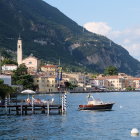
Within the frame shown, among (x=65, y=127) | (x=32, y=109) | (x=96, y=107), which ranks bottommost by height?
(x=65, y=127)

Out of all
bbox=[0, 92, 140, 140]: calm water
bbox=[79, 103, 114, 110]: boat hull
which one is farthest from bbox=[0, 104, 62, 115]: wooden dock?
bbox=[79, 103, 114, 110]: boat hull

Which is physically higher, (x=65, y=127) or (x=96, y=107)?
(x=96, y=107)

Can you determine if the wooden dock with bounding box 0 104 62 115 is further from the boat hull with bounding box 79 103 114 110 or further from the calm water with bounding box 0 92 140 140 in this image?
the boat hull with bounding box 79 103 114 110

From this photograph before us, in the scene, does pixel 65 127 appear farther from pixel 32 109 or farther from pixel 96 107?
pixel 96 107

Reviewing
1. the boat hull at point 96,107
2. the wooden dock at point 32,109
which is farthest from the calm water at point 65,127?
the boat hull at point 96,107

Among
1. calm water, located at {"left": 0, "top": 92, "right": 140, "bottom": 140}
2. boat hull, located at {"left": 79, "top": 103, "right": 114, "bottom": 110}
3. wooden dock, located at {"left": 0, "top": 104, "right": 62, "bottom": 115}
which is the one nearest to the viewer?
Result: calm water, located at {"left": 0, "top": 92, "right": 140, "bottom": 140}

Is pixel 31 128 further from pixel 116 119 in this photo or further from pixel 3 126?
pixel 116 119

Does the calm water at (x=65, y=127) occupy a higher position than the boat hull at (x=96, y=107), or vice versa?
the boat hull at (x=96, y=107)

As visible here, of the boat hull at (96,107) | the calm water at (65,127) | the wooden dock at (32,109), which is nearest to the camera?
the calm water at (65,127)

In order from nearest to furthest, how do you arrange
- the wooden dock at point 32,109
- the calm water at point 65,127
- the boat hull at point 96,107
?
the calm water at point 65,127 < the wooden dock at point 32,109 < the boat hull at point 96,107

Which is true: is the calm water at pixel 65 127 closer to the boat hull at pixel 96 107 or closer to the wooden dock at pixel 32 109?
the wooden dock at pixel 32 109

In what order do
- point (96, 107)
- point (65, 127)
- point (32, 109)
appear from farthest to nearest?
point (96, 107) → point (32, 109) → point (65, 127)

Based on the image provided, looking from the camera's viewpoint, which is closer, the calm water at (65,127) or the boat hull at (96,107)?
the calm water at (65,127)

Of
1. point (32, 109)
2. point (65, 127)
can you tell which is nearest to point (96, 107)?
point (32, 109)
